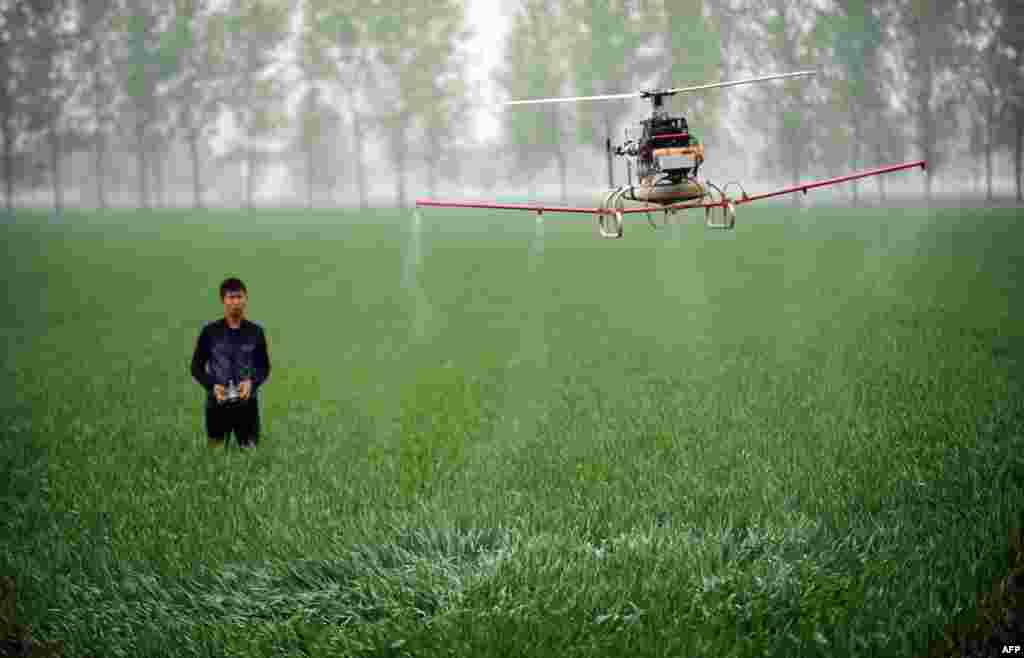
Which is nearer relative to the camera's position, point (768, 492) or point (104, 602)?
point (104, 602)

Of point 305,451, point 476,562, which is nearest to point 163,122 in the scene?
point 305,451

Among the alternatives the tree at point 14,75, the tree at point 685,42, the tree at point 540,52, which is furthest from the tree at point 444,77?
the tree at point 685,42

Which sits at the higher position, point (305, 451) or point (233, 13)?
point (233, 13)

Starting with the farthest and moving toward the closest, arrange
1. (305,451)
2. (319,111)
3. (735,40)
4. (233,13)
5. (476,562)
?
1. (319,111)
2. (233,13)
3. (305,451)
4. (476,562)
5. (735,40)

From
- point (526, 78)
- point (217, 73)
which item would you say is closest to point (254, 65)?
point (217, 73)

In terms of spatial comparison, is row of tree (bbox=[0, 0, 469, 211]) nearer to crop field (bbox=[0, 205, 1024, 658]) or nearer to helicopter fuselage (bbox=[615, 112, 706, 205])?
crop field (bbox=[0, 205, 1024, 658])

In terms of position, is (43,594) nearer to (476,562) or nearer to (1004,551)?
(476,562)

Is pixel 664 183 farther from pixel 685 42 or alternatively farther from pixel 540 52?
pixel 540 52
